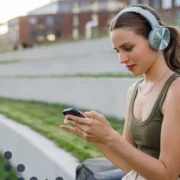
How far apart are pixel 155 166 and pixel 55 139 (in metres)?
3.63

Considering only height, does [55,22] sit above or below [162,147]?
above

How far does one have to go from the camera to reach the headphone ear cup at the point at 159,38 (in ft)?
5.47

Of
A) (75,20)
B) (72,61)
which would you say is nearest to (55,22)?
(75,20)

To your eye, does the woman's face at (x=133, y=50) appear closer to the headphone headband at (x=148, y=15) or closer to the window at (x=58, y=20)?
the headphone headband at (x=148, y=15)

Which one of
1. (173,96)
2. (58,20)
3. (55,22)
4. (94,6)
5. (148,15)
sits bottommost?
(173,96)

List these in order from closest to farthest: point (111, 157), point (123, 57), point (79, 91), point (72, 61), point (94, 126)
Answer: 1. point (94, 126)
2. point (123, 57)
3. point (111, 157)
4. point (79, 91)
5. point (72, 61)

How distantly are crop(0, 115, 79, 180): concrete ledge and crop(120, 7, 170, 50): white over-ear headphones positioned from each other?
5.68ft

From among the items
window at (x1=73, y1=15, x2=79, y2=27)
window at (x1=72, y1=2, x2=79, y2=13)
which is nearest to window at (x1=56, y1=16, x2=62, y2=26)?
window at (x1=73, y1=15, x2=79, y2=27)

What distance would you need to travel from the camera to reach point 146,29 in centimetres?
171

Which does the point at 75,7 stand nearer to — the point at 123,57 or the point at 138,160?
the point at 123,57

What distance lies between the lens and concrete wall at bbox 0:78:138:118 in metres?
6.89

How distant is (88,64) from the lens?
11430 mm

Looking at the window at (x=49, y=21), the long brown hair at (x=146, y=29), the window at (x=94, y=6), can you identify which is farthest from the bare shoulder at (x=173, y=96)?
the window at (x=49, y=21)

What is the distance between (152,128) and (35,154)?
10.6ft
